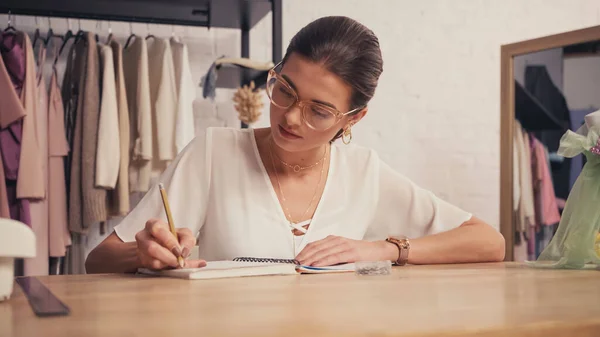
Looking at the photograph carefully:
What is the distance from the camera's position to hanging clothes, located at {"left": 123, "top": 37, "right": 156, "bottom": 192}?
2.89m

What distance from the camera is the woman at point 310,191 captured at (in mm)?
1409

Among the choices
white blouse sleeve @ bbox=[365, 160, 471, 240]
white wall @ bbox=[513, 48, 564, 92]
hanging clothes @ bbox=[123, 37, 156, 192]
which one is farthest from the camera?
white wall @ bbox=[513, 48, 564, 92]

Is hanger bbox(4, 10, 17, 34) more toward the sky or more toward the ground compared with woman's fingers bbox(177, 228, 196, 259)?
more toward the sky

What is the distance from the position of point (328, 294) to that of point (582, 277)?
0.49 m

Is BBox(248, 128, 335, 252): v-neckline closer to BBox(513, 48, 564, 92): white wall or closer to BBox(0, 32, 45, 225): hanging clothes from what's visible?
BBox(0, 32, 45, 225): hanging clothes

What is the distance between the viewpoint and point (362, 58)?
1.50m

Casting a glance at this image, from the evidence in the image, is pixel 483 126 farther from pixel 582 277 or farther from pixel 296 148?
pixel 582 277

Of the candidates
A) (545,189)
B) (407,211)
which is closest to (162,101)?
(407,211)

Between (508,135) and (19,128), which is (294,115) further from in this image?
(508,135)

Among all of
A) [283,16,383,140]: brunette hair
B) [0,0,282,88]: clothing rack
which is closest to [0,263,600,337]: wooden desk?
[283,16,383,140]: brunette hair

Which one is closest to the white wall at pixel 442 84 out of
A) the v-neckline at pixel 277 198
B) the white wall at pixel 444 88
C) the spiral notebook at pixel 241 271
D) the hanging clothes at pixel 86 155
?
the white wall at pixel 444 88

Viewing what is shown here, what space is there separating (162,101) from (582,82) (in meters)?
2.09

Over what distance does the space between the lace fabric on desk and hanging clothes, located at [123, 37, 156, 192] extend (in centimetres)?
203

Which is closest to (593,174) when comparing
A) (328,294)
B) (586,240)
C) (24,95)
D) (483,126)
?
(586,240)
